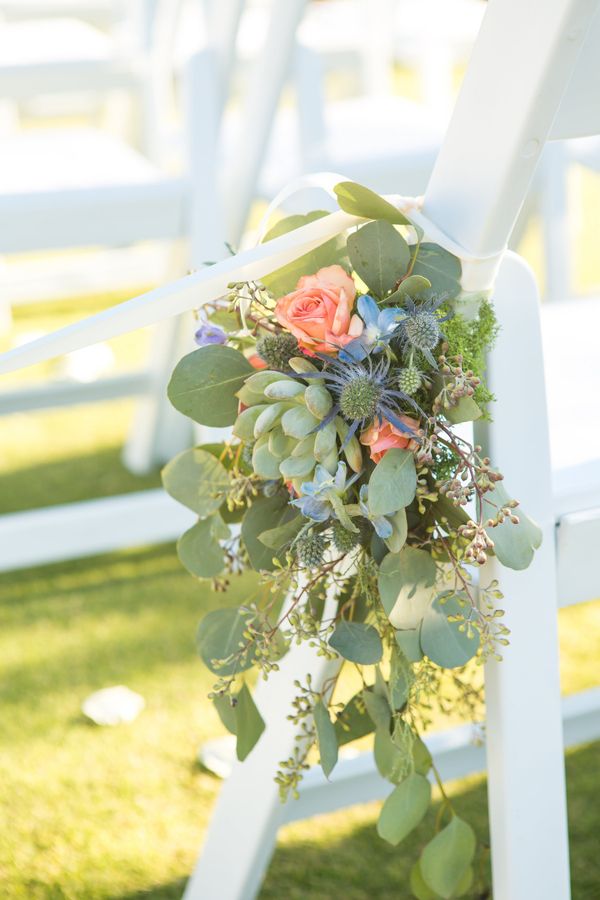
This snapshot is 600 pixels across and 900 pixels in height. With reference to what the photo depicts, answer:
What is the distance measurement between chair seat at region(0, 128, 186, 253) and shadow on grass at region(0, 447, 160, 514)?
2.43ft

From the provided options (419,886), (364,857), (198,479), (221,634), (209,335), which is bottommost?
(364,857)

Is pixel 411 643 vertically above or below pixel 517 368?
below

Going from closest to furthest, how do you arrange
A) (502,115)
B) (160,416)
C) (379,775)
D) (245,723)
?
(502,115) → (245,723) → (379,775) → (160,416)

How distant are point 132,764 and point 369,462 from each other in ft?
2.86

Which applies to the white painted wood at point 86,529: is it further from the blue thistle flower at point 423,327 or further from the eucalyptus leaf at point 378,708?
the blue thistle flower at point 423,327

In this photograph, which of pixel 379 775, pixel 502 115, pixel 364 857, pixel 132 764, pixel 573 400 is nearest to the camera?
pixel 502 115

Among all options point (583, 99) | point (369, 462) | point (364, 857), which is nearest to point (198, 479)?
point (369, 462)

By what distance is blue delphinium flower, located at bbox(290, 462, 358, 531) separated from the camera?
736mm

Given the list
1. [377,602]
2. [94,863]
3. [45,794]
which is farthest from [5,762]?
[377,602]

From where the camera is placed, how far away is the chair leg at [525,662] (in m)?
0.78

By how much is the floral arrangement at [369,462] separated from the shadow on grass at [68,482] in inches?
58.0

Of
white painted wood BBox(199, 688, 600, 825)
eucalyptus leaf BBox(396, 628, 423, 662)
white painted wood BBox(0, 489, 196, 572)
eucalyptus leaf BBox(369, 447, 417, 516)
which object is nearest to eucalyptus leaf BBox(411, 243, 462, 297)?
eucalyptus leaf BBox(369, 447, 417, 516)

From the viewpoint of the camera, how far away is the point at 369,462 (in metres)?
0.78

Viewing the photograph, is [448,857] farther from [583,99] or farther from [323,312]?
[583,99]
